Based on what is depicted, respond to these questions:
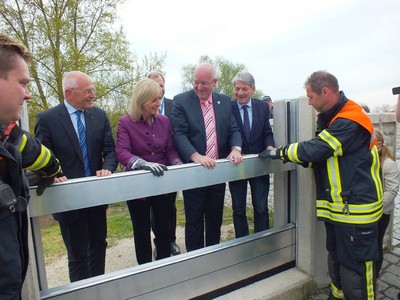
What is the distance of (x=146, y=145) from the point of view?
2.76 m

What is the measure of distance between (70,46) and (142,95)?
1099cm

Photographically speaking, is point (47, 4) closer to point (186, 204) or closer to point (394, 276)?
point (186, 204)

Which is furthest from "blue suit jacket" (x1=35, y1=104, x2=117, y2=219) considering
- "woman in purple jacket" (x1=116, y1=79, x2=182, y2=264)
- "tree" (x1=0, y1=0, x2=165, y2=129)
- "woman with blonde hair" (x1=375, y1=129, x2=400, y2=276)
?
"tree" (x1=0, y1=0, x2=165, y2=129)

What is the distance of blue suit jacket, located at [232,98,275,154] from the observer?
327 centimetres

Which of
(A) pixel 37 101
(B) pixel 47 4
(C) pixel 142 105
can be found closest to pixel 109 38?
(B) pixel 47 4

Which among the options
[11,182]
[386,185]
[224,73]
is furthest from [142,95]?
[224,73]

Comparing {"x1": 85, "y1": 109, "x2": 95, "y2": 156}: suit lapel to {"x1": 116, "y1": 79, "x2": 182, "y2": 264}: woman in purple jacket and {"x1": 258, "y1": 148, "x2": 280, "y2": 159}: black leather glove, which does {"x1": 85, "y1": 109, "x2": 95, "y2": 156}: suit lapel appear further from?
{"x1": 258, "y1": 148, "x2": 280, "y2": 159}: black leather glove

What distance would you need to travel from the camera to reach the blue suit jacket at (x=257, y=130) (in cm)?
327

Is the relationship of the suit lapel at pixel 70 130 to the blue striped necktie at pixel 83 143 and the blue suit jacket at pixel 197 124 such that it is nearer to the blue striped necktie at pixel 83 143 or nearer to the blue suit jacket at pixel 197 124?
the blue striped necktie at pixel 83 143

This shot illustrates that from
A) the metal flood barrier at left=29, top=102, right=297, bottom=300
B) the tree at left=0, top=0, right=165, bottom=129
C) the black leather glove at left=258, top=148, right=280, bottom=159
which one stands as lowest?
the metal flood barrier at left=29, top=102, right=297, bottom=300

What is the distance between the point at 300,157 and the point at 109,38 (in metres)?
12.8

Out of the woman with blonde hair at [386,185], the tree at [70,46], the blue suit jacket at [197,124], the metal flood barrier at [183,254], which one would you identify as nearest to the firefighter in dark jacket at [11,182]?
the metal flood barrier at [183,254]

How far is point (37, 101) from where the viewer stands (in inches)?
470

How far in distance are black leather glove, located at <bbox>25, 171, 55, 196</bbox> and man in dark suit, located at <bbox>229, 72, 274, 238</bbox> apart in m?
1.96
